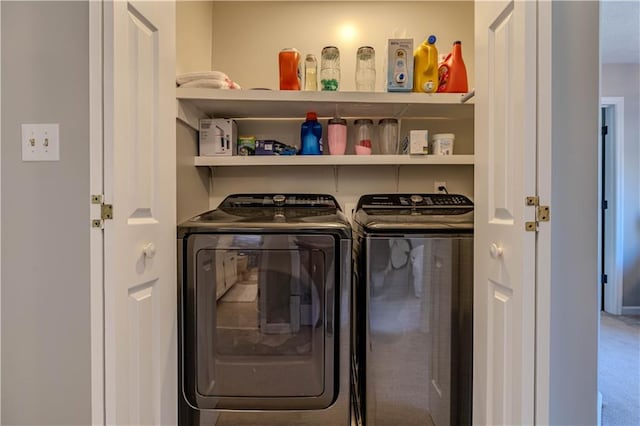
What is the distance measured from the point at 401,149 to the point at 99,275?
157 cm

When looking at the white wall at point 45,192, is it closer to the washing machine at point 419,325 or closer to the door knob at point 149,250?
the door knob at point 149,250

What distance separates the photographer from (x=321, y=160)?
5.85 ft

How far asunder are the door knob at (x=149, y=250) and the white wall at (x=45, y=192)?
0.52 feet

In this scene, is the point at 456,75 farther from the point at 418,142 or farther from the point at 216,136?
the point at 216,136

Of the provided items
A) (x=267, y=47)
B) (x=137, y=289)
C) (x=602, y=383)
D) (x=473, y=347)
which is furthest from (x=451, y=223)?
(x=602, y=383)

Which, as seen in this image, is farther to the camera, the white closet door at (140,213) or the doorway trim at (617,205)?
the doorway trim at (617,205)

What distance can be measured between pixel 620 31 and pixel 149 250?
149 inches

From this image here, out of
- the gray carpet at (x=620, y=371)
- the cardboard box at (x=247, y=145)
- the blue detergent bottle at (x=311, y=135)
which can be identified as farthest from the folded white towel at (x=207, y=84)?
the gray carpet at (x=620, y=371)

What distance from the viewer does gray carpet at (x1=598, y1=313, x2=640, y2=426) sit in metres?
1.80

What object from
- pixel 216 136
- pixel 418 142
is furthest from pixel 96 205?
pixel 418 142

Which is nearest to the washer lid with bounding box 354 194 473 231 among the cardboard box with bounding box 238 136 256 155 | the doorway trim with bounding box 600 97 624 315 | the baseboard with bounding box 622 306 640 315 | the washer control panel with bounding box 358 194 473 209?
the washer control panel with bounding box 358 194 473 209

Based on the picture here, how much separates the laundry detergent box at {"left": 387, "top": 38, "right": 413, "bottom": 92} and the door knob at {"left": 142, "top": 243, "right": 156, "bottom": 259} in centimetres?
126

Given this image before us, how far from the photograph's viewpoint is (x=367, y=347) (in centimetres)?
137

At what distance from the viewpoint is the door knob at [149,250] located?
1096mm
